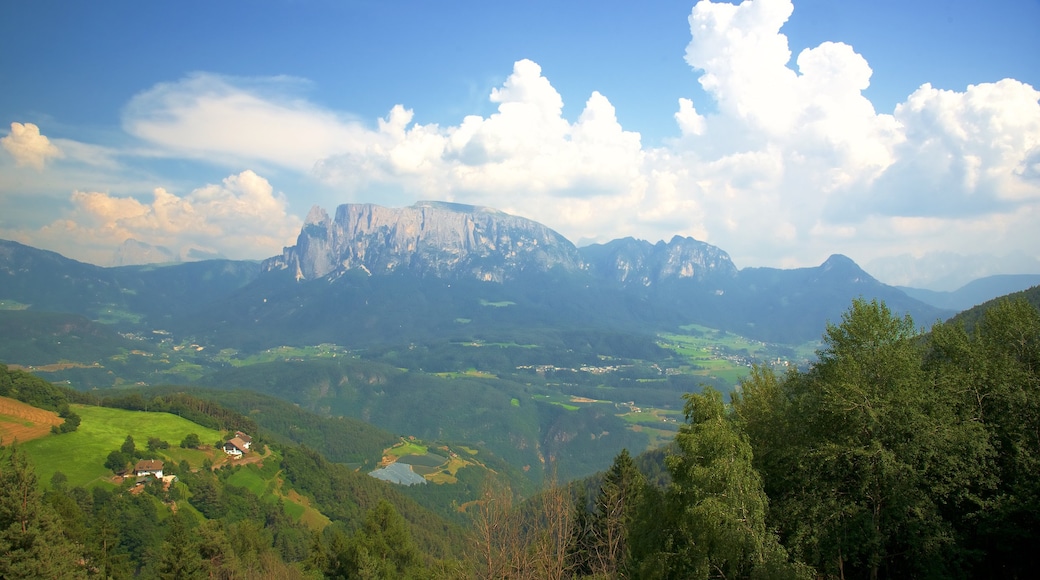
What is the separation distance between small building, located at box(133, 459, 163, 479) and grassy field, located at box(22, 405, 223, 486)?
105 inches

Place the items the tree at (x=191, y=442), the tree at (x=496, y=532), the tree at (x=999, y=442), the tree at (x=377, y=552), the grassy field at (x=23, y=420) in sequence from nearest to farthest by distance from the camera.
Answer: the tree at (x=999, y=442)
the tree at (x=496, y=532)
the tree at (x=377, y=552)
the grassy field at (x=23, y=420)
the tree at (x=191, y=442)

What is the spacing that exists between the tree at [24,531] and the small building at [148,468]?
47813 millimetres

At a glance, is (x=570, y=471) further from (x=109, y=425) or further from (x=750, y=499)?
(x=750, y=499)

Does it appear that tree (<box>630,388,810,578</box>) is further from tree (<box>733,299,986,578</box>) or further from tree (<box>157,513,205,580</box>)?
tree (<box>157,513,205,580</box>)

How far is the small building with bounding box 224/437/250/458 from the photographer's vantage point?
83.8m

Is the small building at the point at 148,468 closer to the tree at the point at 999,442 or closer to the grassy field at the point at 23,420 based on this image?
the grassy field at the point at 23,420

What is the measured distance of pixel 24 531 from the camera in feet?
76.3

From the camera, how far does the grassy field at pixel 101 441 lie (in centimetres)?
6288

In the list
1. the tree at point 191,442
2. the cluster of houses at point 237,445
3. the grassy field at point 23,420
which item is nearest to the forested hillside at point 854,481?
the grassy field at point 23,420

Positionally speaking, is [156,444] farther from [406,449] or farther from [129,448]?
[406,449]

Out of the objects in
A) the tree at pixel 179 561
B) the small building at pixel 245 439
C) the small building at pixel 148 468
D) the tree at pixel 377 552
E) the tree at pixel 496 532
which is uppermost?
the tree at pixel 496 532

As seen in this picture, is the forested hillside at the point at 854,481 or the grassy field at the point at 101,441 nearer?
the forested hillside at the point at 854,481

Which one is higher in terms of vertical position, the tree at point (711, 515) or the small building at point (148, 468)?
the tree at point (711, 515)

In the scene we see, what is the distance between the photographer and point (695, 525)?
52.5ft
